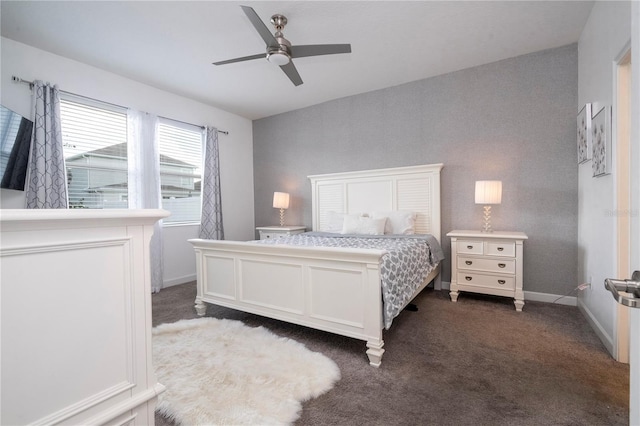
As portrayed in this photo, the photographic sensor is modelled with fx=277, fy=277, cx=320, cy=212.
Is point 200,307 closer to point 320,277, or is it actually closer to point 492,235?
point 320,277

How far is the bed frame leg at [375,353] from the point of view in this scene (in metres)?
1.83

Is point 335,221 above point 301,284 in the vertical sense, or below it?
above

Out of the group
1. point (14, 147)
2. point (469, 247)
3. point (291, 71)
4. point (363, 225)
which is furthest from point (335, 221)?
point (14, 147)

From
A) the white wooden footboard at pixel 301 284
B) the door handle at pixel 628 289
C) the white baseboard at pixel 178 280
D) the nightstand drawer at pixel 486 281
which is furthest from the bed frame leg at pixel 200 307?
the door handle at pixel 628 289

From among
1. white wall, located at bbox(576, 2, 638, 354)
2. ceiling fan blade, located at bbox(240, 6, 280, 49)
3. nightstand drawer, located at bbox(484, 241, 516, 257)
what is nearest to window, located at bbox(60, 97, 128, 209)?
ceiling fan blade, located at bbox(240, 6, 280, 49)

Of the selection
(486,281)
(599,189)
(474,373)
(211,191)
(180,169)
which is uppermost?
(180,169)

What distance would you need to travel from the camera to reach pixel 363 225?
3.53 metres

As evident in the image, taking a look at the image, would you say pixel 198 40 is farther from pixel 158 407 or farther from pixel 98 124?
pixel 158 407

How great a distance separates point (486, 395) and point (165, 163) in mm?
4301

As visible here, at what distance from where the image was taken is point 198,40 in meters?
2.74

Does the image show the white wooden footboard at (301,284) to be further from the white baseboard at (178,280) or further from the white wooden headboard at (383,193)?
the white wooden headboard at (383,193)

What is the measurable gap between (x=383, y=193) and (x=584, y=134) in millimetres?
2073

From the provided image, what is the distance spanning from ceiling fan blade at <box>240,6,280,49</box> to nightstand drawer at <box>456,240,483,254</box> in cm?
265

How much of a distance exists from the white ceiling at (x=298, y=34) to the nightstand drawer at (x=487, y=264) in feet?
7.37
